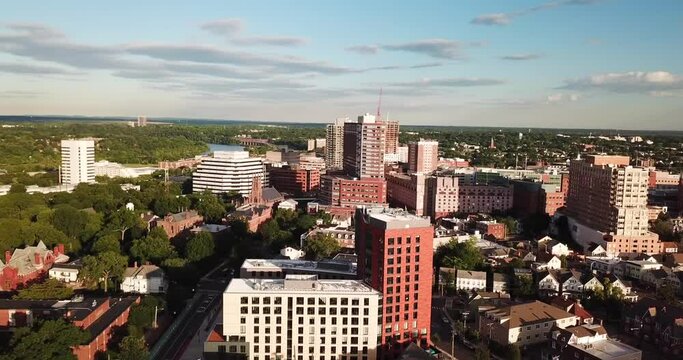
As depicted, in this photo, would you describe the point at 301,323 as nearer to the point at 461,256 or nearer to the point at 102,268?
the point at 102,268

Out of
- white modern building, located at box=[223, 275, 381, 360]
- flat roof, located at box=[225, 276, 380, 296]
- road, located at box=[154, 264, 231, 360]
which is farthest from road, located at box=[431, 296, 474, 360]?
road, located at box=[154, 264, 231, 360]

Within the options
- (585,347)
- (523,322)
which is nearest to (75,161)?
(523,322)

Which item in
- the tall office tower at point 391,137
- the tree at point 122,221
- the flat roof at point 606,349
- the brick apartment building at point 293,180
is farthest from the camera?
the tall office tower at point 391,137

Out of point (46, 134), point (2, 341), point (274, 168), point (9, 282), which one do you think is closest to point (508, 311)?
point (2, 341)

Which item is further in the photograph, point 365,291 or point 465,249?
point 465,249

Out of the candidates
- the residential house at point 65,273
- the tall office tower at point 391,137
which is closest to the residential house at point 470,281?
the residential house at point 65,273

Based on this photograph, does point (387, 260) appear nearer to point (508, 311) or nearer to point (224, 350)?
point (224, 350)

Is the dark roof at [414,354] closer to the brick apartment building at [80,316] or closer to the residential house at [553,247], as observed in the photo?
the brick apartment building at [80,316]
